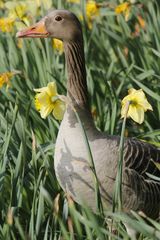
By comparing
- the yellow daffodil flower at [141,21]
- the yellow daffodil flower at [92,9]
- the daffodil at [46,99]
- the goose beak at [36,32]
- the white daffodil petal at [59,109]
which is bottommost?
the yellow daffodil flower at [141,21]

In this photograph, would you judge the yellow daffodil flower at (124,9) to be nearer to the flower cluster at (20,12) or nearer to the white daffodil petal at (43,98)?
the flower cluster at (20,12)

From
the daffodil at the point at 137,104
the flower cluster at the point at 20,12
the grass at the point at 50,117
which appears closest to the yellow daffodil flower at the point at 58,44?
the grass at the point at 50,117

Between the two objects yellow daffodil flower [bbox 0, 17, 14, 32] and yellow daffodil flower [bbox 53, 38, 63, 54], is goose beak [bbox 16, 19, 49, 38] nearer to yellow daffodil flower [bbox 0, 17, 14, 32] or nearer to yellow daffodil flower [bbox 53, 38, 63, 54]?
yellow daffodil flower [bbox 53, 38, 63, 54]

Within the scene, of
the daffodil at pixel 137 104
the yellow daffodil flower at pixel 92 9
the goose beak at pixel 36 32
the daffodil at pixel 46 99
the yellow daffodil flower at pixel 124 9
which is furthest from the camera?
the yellow daffodil flower at pixel 92 9

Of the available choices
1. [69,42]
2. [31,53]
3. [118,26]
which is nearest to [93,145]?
[69,42]

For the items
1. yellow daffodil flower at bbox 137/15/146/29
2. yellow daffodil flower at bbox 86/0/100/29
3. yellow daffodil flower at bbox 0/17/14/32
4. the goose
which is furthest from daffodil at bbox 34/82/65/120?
yellow daffodil flower at bbox 137/15/146/29

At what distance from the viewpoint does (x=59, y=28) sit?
3771 millimetres

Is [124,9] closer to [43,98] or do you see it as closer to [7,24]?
[7,24]

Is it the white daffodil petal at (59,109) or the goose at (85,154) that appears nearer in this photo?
the goose at (85,154)

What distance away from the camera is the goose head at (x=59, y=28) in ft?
12.3

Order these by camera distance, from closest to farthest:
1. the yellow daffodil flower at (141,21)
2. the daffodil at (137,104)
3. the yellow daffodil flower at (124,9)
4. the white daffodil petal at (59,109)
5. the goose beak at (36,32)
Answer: the daffodil at (137,104) → the white daffodil petal at (59,109) → the goose beak at (36,32) → the yellow daffodil flower at (124,9) → the yellow daffodil flower at (141,21)

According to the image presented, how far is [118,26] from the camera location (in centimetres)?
597

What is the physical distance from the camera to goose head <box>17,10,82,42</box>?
12.3 feet

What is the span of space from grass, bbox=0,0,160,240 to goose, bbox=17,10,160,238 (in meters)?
0.12
